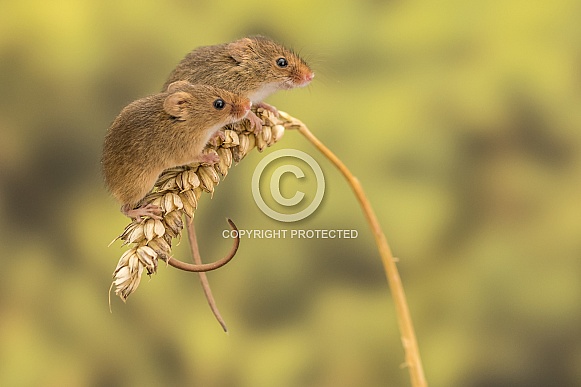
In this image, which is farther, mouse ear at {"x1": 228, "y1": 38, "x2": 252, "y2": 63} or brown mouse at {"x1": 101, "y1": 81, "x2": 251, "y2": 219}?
mouse ear at {"x1": 228, "y1": 38, "x2": 252, "y2": 63}

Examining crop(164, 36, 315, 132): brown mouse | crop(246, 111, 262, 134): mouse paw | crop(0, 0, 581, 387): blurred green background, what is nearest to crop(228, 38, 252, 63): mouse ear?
crop(164, 36, 315, 132): brown mouse

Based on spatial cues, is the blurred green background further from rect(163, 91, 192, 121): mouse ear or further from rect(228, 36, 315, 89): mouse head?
rect(163, 91, 192, 121): mouse ear

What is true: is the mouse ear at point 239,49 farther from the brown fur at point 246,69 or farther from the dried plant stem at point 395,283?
the dried plant stem at point 395,283

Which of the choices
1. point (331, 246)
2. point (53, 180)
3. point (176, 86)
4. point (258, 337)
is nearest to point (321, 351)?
point (258, 337)

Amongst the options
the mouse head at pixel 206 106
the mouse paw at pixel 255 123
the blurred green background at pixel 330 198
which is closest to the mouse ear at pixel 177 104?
the mouse head at pixel 206 106

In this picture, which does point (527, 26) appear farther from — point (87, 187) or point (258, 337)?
point (87, 187)

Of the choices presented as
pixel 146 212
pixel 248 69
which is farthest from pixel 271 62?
pixel 146 212
